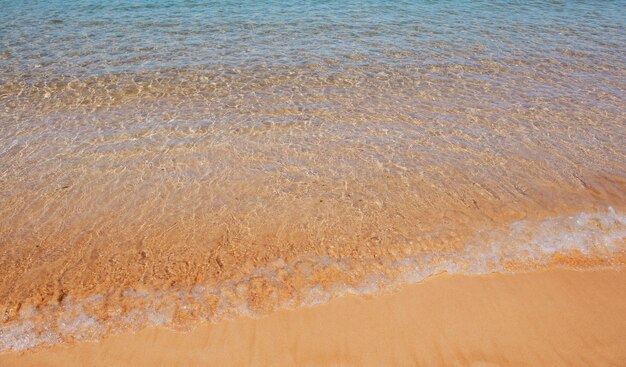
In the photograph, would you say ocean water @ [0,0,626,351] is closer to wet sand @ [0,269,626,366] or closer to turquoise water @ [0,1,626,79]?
turquoise water @ [0,1,626,79]

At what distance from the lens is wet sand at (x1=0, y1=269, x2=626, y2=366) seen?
317cm

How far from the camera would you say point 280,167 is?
5.35 metres

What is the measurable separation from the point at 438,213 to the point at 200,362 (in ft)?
9.23

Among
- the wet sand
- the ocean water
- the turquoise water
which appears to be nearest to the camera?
the wet sand

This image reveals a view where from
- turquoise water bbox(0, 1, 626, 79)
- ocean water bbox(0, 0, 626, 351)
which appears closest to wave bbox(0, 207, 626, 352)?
ocean water bbox(0, 0, 626, 351)

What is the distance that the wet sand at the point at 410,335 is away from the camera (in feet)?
10.4

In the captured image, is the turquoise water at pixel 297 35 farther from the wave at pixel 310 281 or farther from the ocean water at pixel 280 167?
the wave at pixel 310 281

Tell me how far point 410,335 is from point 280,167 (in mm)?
2706

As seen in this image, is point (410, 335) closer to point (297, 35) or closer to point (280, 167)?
point (280, 167)

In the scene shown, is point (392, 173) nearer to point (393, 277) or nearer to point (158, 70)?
point (393, 277)

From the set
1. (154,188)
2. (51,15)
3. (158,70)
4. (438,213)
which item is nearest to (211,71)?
(158,70)

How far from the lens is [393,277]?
385 cm

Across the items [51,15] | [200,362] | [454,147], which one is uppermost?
[51,15]

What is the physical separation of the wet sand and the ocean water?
185 millimetres
